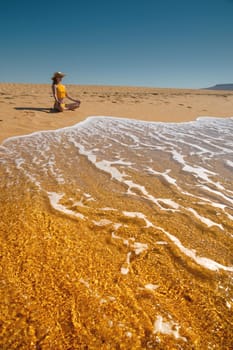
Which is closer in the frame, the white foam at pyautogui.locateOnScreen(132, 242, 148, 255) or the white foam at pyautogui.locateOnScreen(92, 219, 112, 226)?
the white foam at pyautogui.locateOnScreen(132, 242, 148, 255)

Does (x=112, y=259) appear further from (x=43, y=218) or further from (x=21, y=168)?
(x=21, y=168)

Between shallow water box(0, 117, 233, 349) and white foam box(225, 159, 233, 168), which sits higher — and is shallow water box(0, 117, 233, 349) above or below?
below

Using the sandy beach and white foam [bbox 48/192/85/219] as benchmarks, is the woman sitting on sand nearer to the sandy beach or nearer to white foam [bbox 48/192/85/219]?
the sandy beach

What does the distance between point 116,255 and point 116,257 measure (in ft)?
0.06

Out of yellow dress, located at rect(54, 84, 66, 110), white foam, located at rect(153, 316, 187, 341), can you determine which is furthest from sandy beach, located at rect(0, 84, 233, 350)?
yellow dress, located at rect(54, 84, 66, 110)

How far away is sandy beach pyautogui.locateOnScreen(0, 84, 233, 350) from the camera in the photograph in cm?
116

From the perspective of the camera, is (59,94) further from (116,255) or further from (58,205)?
(116,255)

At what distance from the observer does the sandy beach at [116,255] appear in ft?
3.80

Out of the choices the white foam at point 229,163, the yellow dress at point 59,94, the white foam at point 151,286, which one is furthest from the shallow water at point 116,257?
the yellow dress at point 59,94

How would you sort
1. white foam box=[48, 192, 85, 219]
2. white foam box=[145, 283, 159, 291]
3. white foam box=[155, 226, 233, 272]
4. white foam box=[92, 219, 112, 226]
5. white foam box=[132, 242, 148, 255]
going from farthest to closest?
white foam box=[48, 192, 85, 219] < white foam box=[92, 219, 112, 226] < white foam box=[132, 242, 148, 255] < white foam box=[155, 226, 233, 272] < white foam box=[145, 283, 159, 291]

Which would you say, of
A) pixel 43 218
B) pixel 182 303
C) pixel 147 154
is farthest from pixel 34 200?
pixel 147 154

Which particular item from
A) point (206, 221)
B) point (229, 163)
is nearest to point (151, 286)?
point (206, 221)

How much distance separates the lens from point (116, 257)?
1645 millimetres

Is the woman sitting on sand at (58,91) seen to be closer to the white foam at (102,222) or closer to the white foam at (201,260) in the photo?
the white foam at (102,222)
